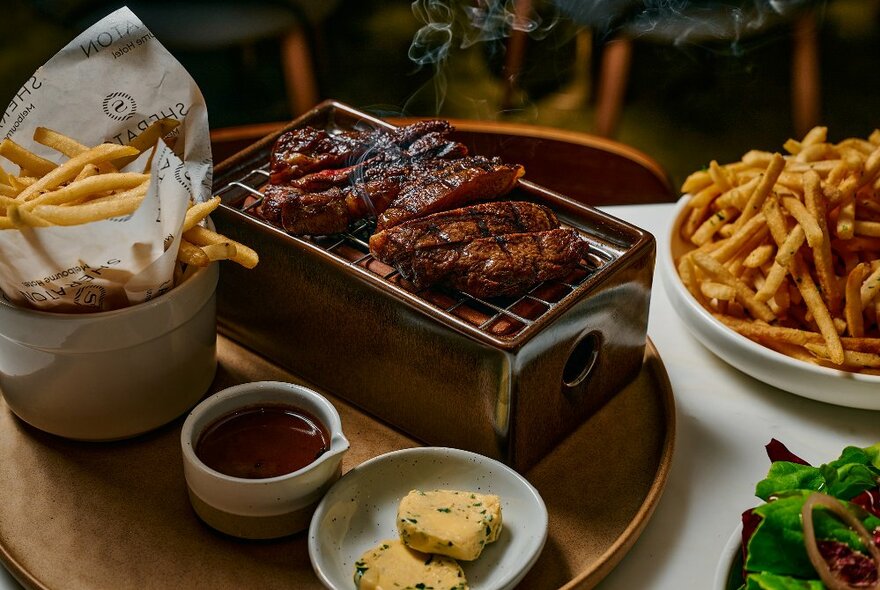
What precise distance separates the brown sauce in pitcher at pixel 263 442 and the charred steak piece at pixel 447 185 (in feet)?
1.35

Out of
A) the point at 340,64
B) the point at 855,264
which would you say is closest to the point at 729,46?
the point at 340,64

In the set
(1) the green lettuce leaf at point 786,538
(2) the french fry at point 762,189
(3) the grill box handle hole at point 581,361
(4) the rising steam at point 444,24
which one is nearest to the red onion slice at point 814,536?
(1) the green lettuce leaf at point 786,538

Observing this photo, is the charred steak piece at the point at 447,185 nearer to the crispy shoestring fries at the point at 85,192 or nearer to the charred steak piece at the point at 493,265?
the charred steak piece at the point at 493,265

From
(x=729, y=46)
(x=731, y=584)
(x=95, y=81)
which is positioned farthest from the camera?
(x=729, y=46)

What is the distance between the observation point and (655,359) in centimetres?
213

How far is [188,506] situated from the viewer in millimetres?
1785

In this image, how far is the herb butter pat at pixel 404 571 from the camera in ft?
4.99

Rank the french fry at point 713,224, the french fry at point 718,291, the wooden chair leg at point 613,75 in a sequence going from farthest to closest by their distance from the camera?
1. the wooden chair leg at point 613,75
2. the french fry at point 713,224
3. the french fry at point 718,291

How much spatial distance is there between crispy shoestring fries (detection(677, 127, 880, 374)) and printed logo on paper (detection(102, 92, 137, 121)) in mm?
1183

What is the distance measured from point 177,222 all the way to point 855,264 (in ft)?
4.43

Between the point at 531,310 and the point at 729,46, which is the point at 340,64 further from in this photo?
the point at 531,310

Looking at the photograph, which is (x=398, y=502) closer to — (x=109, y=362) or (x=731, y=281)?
(x=109, y=362)

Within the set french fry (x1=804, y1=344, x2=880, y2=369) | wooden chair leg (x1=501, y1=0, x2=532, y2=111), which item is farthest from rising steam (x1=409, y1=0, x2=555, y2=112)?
french fry (x1=804, y1=344, x2=880, y2=369)

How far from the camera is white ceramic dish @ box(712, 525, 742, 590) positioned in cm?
148
